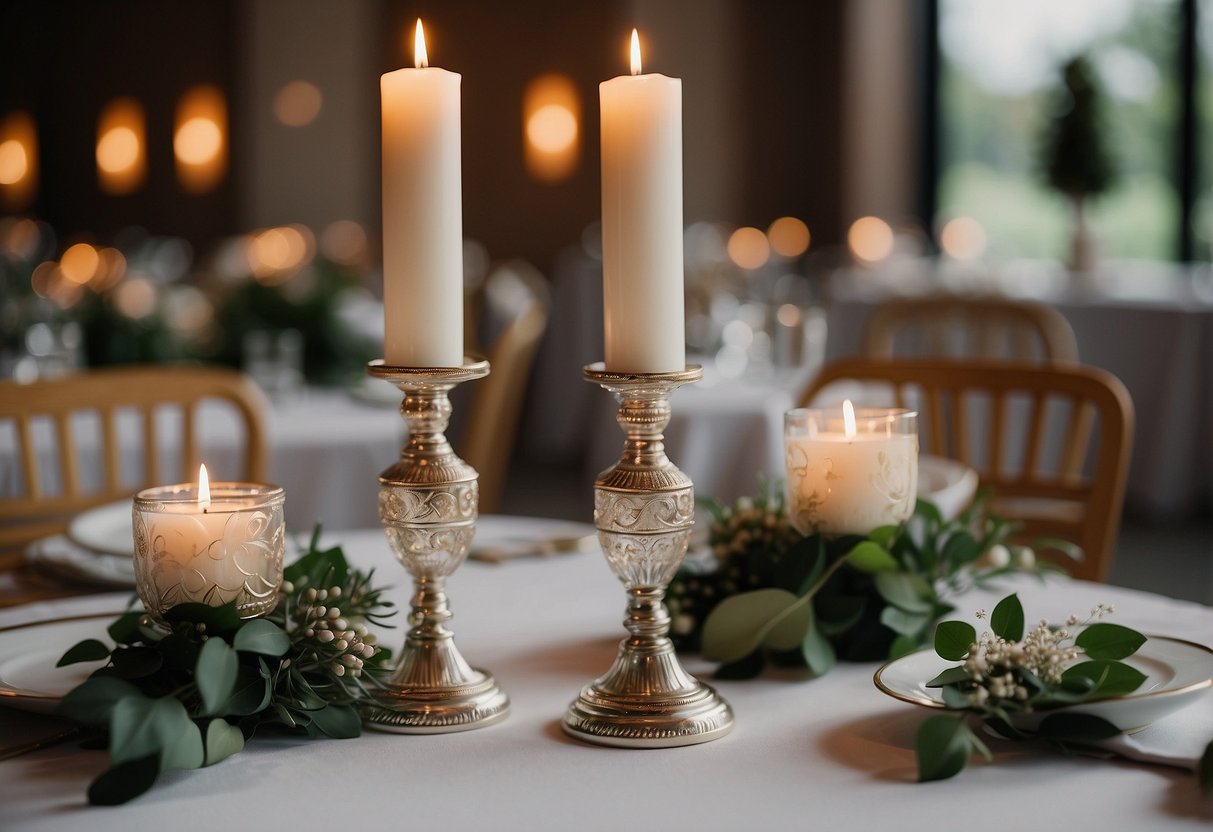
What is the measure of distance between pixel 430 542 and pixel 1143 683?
0.49 m

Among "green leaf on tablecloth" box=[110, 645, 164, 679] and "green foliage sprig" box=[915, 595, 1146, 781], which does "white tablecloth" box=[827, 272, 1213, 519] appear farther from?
"green leaf on tablecloth" box=[110, 645, 164, 679]

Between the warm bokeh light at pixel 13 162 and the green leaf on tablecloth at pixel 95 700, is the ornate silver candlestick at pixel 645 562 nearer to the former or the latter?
the green leaf on tablecloth at pixel 95 700

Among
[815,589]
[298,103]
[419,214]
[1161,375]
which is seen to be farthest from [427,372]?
[298,103]

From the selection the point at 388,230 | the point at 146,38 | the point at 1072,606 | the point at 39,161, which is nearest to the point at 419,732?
the point at 388,230

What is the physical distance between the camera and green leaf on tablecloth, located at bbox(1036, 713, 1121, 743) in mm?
836

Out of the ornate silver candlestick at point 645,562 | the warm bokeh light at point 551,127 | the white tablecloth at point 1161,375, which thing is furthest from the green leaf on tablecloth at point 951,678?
the warm bokeh light at point 551,127

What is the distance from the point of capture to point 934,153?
8820 millimetres

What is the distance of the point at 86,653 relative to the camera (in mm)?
911

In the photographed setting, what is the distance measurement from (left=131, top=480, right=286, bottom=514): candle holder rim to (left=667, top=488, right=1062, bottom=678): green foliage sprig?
0.35m

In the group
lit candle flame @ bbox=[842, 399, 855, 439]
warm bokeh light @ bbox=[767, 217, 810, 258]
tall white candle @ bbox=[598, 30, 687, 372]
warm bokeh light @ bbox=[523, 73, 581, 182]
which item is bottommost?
lit candle flame @ bbox=[842, 399, 855, 439]

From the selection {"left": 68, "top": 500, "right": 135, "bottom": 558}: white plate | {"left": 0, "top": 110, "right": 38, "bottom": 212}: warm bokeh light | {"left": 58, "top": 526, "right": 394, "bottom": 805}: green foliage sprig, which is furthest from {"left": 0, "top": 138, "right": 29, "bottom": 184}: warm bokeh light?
{"left": 58, "top": 526, "right": 394, "bottom": 805}: green foliage sprig

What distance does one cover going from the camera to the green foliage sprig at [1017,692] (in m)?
0.82

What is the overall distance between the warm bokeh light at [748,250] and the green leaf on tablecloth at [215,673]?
5990 millimetres

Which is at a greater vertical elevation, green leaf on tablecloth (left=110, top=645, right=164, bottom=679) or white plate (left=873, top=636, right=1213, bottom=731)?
green leaf on tablecloth (left=110, top=645, right=164, bottom=679)
